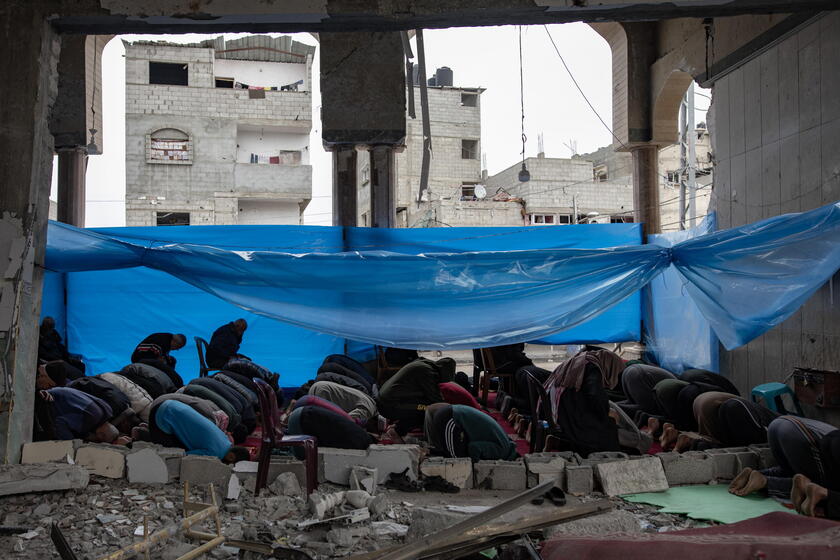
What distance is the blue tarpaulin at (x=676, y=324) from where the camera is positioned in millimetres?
7078

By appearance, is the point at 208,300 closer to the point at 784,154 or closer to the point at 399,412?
the point at 399,412

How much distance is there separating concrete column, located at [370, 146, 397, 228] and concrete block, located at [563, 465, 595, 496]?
4323 millimetres

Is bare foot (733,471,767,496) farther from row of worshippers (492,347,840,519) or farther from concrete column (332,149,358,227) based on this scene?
concrete column (332,149,358,227)

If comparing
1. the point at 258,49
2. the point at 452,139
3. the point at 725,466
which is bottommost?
the point at 725,466

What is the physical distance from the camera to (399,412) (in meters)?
5.80

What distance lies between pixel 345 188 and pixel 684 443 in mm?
4725

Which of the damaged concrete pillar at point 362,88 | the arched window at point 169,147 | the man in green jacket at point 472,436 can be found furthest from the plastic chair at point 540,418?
the arched window at point 169,147

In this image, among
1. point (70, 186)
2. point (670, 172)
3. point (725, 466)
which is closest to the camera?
point (725, 466)

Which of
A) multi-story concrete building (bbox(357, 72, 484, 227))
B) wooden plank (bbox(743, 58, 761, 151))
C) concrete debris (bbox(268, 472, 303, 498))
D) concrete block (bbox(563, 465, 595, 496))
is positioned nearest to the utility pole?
wooden plank (bbox(743, 58, 761, 151))

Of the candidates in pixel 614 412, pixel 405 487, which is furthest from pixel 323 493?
pixel 614 412

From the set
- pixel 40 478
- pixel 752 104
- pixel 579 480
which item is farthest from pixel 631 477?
pixel 752 104

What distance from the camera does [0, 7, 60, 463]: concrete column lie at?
4133 mm

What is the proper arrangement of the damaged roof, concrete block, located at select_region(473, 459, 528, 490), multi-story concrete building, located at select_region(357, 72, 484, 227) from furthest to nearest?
multi-story concrete building, located at select_region(357, 72, 484, 227) → the damaged roof → concrete block, located at select_region(473, 459, 528, 490)

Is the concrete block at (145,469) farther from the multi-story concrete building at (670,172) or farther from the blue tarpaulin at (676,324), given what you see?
the multi-story concrete building at (670,172)
